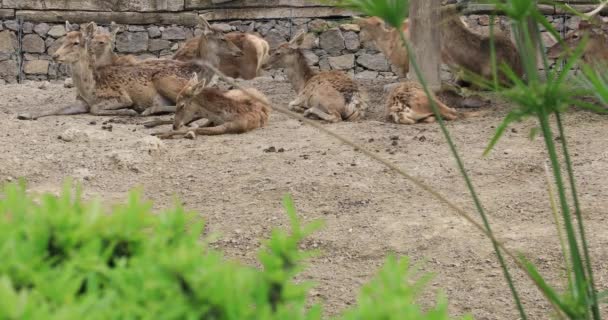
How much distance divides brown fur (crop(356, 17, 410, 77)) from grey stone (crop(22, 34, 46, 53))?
4439mm

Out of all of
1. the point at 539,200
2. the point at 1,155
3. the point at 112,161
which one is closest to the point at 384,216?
the point at 539,200

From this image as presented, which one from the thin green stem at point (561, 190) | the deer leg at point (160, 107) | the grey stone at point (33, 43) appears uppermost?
the thin green stem at point (561, 190)

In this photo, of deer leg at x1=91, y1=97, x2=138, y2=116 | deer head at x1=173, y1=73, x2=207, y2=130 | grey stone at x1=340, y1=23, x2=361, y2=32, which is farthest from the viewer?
grey stone at x1=340, y1=23, x2=361, y2=32

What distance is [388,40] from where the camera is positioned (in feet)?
36.9

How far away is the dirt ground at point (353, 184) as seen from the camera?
18.5 feet

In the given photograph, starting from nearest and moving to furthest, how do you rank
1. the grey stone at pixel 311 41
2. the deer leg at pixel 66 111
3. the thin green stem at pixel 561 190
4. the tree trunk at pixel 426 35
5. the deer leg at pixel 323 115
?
the thin green stem at pixel 561 190
the deer leg at pixel 323 115
the deer leg at pixel 66 111
the tree trunk at pixel 426 35
the grey stone at pixel 311 41

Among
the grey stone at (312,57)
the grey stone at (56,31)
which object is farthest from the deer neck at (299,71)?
the grey stone at (56,31)

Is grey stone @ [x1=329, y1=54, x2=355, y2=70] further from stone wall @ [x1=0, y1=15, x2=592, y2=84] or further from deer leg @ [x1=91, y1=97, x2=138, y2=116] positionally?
deer leg @ [x1=91, y1=97, x2=138, y2=116]

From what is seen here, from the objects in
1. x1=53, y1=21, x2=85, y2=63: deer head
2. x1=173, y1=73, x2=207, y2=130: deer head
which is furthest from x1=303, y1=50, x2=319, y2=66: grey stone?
x1=173, y1=73, x2=207, y2=130: deer head

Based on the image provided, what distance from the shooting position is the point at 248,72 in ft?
37.2

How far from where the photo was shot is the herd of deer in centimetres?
905

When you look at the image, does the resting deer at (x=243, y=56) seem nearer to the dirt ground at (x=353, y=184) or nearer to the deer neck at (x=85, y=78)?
the deer neck at (x=85, y=78)

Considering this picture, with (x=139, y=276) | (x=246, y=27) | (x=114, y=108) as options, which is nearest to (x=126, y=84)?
(x=114, y=108)

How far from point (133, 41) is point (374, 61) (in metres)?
3.07
